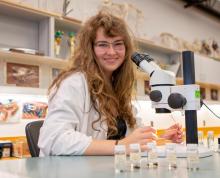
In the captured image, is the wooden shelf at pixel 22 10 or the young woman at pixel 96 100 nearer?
the young woman at pixel 96 100

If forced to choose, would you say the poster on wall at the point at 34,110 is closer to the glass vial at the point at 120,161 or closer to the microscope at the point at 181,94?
the microscope at the point at 181,94

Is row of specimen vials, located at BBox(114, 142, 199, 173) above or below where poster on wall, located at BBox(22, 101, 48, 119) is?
below

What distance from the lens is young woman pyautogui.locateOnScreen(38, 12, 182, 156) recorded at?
3.53ft

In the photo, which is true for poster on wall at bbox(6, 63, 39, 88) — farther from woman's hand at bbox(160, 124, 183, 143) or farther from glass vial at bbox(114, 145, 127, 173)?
Answer: glass vial at bbox(114, 145, 127, 173)

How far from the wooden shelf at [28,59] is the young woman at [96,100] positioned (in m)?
0.84

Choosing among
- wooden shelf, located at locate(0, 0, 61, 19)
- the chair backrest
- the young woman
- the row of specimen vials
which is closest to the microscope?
the young woman

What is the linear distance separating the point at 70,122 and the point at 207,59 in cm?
356

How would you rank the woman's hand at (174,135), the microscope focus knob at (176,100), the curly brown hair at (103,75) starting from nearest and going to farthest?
the microscope focus knob at (176,100) → the woman's hand at (174,135) → the curly brown hair at (103,75)

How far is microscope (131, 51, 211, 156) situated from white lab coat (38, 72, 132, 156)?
0.98 ft

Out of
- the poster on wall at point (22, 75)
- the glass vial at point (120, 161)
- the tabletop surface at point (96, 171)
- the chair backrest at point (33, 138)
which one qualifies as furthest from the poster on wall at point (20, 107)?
the glass vial at point (120, 161)

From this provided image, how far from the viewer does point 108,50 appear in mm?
1436

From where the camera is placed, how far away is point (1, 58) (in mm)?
2266

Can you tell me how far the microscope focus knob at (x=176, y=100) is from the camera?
93 cm

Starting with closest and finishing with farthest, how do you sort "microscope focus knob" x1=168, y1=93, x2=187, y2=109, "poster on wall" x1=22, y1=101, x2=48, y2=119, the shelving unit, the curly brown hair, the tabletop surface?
1. the tabletop surface
2. "microscope focus knob" x1=168, y1=93, x2=187, y2=109
3. the curly brown hair
4. the shelving unit
5. "poster on wall" x1=22, y1=101, x2=48, y2=119
